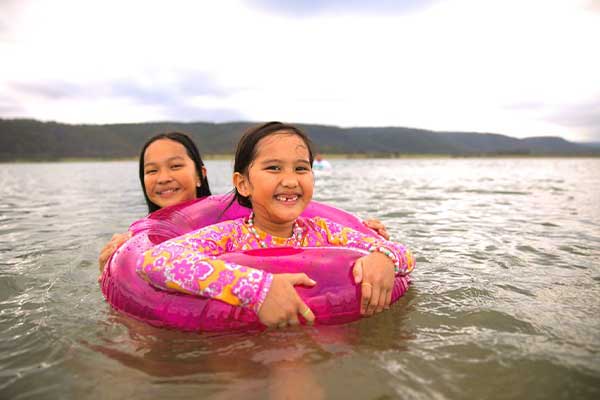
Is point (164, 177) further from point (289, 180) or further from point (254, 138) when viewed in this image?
point (289, 180)

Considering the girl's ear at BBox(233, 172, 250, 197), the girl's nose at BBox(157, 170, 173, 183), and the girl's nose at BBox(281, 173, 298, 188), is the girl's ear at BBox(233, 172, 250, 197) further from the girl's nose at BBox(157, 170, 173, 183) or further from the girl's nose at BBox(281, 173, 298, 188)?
the girl's nose at BBox(157, 170, 173, 183)

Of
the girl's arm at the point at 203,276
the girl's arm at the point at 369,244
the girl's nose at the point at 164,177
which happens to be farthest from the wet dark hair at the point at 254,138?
the girl's nose at the point at 164,177

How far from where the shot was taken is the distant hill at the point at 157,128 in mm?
85500

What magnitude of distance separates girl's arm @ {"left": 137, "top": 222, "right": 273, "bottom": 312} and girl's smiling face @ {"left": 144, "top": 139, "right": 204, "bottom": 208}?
5.63ft

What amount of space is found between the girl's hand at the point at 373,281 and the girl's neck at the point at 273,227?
0.58 metres

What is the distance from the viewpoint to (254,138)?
9.45ft

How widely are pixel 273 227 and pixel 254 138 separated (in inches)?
24.7

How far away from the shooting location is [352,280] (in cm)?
267

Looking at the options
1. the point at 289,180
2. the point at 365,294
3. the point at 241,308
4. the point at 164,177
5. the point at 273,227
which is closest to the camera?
the point at 241,308

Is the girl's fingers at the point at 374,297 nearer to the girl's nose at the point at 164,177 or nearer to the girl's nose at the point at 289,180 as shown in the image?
the girl's nose at the point at 289,180

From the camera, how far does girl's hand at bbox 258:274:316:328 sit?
7.47 ft

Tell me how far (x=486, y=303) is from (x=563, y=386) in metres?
1.23

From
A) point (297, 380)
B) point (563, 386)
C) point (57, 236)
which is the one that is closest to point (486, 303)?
point (563, 386)

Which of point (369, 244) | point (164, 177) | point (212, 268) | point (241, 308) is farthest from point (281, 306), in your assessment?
point (164, 177)
